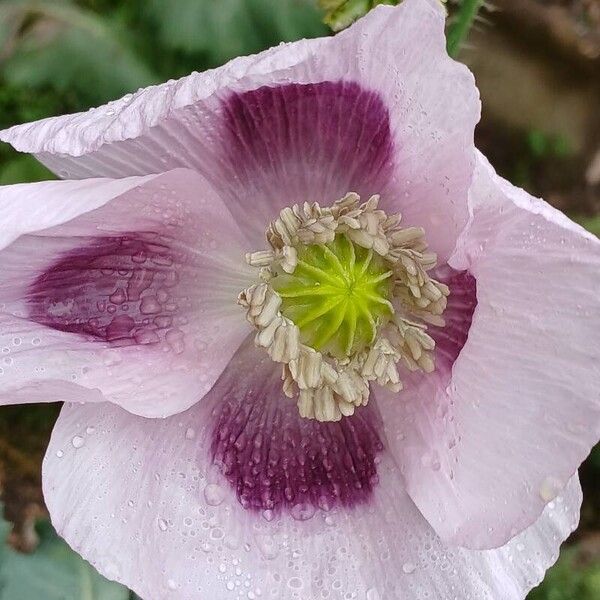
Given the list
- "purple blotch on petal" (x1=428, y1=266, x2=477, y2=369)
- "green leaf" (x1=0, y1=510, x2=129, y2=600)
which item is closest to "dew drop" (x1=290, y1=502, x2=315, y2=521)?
"purple blotch on petal" (x1=428, y1=266, x2=477, y2=369)

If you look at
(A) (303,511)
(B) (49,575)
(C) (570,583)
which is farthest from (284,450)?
(C) (570,583)

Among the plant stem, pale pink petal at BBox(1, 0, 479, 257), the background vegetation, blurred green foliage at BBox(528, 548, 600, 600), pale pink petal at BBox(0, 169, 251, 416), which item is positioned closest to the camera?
pale pink petal at BBox(1, 0, 479, 257)

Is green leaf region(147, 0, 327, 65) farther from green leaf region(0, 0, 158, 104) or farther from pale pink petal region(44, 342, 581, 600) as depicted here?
pale pink petal region(44, 342, 581, 600)

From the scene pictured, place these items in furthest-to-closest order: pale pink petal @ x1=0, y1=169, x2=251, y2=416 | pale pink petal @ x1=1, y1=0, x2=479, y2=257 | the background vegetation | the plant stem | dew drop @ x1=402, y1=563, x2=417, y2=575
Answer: the background vegetation → the plant stem → dew drop @ x1=402, y1=563, x2=417, y2=575 → pale pink petal @ x1=0, y1=169, x2=251, y2=416 → pale pink petal @ x1=1, y1=0, x2=479, y2=257

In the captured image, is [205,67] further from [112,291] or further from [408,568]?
[408,568]

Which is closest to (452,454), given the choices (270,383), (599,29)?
(270,383)

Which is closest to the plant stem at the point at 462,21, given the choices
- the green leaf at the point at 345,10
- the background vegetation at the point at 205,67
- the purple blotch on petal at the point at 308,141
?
the green leaf at the point at 345,10
